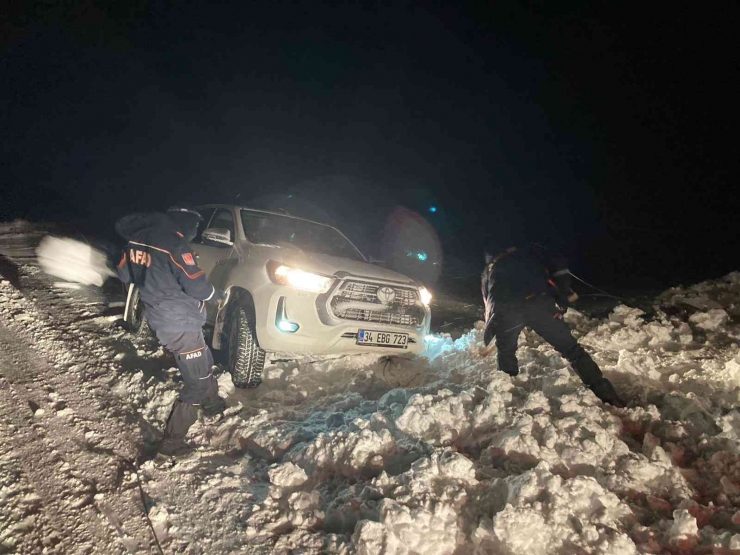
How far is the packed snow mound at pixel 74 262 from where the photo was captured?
7430 millimetres

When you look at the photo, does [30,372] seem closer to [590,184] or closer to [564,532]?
[564,532]

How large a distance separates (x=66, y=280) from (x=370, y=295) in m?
5.55

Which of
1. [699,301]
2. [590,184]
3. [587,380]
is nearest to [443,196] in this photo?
[590,184]

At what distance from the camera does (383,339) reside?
4430 millimetres

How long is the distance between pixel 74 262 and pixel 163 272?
6.33 meters

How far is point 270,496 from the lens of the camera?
9.20 feet

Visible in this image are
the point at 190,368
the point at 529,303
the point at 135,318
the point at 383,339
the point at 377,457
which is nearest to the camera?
the point at 377,457

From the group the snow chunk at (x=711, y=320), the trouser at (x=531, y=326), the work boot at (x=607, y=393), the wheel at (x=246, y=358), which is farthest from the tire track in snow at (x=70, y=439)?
the snow chunk at (x=711, y=320)

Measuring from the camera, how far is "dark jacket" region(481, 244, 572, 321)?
4379 millimetres

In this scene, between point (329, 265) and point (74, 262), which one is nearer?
point (329, 265)

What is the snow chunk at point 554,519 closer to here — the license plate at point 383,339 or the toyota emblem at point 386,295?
the license plate at point 383,339

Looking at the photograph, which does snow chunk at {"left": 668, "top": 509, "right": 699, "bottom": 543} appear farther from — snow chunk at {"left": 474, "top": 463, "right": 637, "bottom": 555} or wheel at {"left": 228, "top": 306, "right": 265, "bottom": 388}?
wheel at {"left": 228, "top": 306, "right": 265, "bottom": 388}

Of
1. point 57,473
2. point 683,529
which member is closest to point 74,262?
point 57,473

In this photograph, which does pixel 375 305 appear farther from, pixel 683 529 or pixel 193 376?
pixel 683 529
